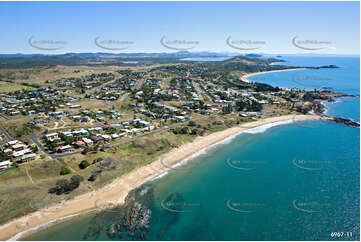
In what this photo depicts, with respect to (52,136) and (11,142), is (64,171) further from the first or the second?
(11,142)

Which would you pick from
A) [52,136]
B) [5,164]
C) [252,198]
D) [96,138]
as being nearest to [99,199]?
[5,164]

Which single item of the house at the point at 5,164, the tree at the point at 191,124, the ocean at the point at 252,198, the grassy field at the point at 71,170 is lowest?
the ocean at the point at 252,198

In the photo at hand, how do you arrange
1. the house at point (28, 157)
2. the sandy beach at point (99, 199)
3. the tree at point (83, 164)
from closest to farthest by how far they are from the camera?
the sandy beach at point (99, 199), the house at point (28, 157), the tree at point (83, 164)

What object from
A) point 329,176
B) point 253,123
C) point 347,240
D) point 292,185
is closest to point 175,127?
point 253,123

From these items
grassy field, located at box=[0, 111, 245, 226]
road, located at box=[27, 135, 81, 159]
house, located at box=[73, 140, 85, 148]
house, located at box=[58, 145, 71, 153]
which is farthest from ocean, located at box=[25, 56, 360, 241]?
house, located at box=[73, 140, 85, 148]

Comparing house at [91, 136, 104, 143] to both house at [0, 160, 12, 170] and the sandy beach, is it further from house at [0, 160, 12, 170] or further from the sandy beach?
house at [0, 160, 12, 170]

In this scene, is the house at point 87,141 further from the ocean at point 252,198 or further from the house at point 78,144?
the ocean at point 252,198

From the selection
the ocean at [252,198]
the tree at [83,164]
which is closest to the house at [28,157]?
the tree at [83,164]
